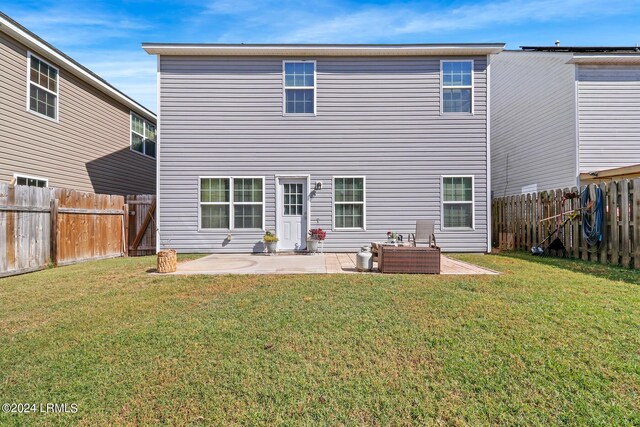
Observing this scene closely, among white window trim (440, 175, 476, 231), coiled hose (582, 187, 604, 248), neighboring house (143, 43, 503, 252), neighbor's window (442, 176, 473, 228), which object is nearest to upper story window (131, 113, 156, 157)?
neighboring house (143, 43, 503, 252)

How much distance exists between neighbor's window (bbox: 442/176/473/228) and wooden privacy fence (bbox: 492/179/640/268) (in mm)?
1814

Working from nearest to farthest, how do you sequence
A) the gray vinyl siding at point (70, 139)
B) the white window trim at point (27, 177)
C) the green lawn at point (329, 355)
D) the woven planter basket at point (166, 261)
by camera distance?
the green lawn at point (329, 355) → the woven planter basket at point (166, 261) → the gray vinyl siding at point (70, 139) → the white window trim at point (27, 177)

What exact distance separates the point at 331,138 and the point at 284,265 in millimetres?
4205

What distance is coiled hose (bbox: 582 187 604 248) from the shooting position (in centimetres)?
716

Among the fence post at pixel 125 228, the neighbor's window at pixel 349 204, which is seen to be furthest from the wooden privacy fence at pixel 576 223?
the fence post at pixel 125 228

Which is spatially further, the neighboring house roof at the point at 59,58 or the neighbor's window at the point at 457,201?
the neighbor's window at the point at 457,201

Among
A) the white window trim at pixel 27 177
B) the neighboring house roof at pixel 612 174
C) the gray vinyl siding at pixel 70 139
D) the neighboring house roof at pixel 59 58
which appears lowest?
the white window trim at pixel 27 177

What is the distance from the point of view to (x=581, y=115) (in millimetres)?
10273

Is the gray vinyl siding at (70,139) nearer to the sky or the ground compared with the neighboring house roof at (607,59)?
nearer to the ground

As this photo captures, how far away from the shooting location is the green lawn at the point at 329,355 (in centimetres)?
232

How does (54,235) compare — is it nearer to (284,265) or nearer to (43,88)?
(43,88)

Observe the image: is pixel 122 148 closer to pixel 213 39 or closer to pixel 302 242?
pixel 213 39

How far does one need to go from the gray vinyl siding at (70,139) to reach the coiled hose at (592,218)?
548 inches

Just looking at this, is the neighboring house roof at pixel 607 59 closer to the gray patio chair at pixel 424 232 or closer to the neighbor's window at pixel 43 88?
the gray patio chair at pixel 424 232
